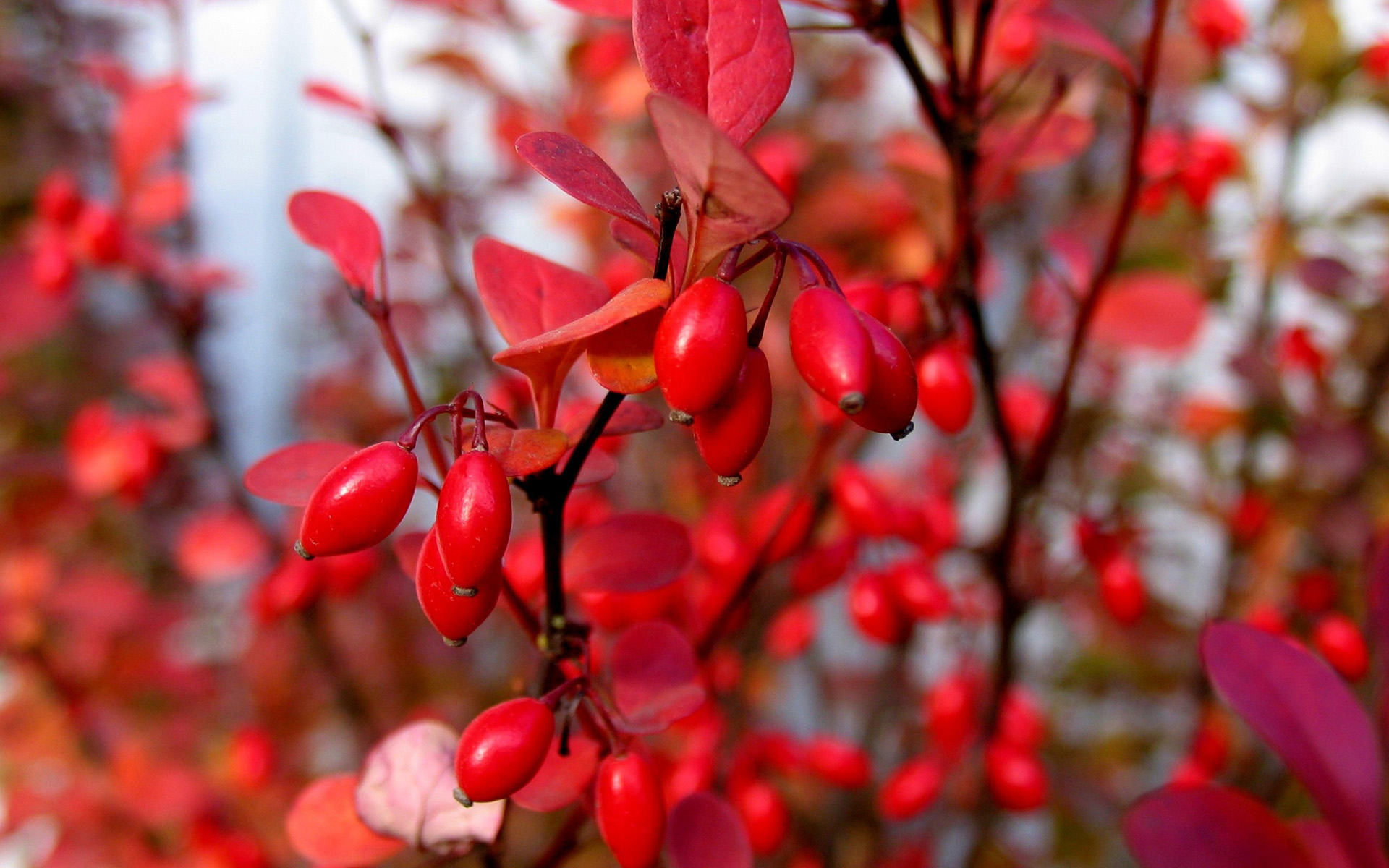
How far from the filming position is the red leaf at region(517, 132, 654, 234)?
0.74 ft

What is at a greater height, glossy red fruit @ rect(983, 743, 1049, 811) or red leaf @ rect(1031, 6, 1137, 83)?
red leaf @ rect(1031, 6, 1137, 83)

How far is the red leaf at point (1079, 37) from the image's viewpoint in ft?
1.29

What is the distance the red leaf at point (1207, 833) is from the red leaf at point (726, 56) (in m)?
0.28

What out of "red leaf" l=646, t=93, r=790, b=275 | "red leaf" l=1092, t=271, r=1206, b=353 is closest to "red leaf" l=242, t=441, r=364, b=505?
"red leaf" l=646, t=93, r=790, b=275

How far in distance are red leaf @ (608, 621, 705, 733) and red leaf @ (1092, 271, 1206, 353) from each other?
15.2 inches

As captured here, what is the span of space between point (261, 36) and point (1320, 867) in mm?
2238

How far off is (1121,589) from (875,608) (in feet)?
0.59

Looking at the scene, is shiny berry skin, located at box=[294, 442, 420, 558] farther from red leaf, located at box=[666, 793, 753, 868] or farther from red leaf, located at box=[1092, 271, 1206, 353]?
red leaf, located at box=[1092, 271, 1206, 353]

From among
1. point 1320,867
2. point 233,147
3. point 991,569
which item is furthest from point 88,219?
point 233,147

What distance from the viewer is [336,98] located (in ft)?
1.75

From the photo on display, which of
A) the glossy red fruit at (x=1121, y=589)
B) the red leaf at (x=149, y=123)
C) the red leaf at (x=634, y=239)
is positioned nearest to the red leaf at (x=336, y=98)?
the red leaf at (x=149, y=123)

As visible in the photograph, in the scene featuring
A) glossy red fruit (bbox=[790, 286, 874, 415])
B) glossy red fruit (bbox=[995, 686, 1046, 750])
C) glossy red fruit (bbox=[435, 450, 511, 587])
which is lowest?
glossy red fruit (bbox=[995, 686, 1046, 750])

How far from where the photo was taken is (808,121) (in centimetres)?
145

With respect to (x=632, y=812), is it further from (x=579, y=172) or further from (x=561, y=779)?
(x=579, y=172)
